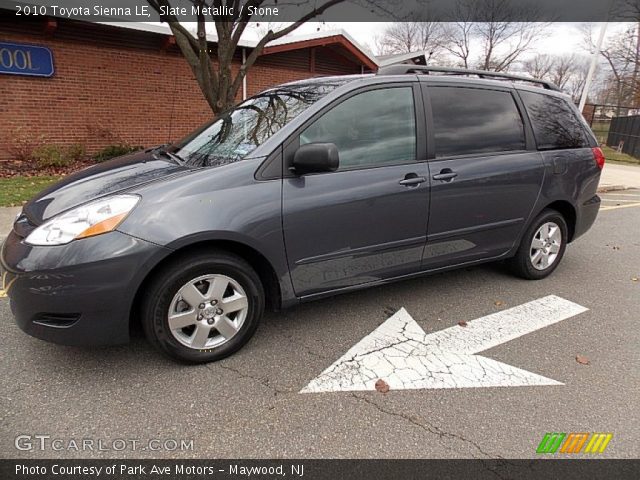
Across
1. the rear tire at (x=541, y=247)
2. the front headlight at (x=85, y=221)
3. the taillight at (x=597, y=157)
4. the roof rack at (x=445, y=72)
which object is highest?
the roof rack at (x=445, y=72)

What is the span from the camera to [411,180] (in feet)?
9.71

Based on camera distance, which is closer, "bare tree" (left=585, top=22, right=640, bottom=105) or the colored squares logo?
the colored squares logo

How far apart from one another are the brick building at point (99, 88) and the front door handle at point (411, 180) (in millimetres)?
9116

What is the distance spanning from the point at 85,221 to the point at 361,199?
64.7 inches

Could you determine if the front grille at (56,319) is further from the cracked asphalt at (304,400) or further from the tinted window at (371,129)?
the tinted window at (371,129)

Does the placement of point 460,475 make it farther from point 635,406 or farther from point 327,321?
point 327,321

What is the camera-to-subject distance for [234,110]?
3.44 meters

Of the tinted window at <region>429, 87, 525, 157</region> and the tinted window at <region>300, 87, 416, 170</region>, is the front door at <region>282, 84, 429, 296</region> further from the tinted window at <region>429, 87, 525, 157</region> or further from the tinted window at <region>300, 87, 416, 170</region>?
the tinted window at <region>429, 87, 525, 157</region>

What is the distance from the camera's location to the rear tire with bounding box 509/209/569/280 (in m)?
3.83

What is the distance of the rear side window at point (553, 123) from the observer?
12.2 feet

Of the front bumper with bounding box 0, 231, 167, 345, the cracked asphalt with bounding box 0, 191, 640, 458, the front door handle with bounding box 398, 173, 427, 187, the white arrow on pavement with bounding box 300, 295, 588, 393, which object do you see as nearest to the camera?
the cracked asphalt with bounding box 0, 191, 640, 458

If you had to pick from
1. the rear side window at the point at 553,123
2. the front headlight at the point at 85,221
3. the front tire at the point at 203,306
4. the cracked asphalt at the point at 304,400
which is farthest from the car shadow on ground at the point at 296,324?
the rear side window at the point at 553,123

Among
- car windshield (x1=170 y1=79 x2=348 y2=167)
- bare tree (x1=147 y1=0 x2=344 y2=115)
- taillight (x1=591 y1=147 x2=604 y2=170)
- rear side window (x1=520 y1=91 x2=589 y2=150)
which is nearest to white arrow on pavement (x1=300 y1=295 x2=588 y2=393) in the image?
car windshield (x1=170 y1=79 x2=348 y2=167)

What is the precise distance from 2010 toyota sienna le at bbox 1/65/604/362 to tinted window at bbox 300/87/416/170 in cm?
1
